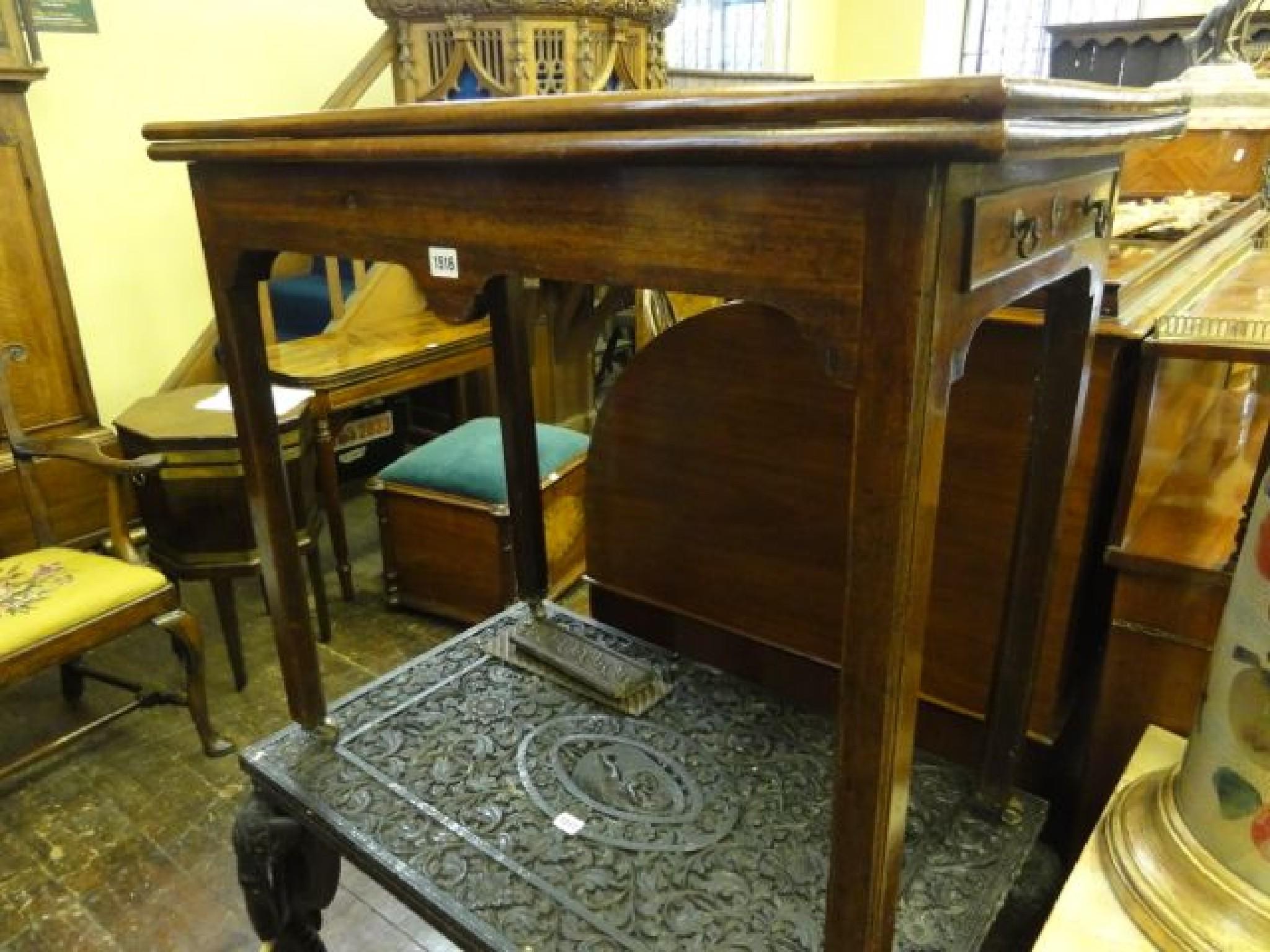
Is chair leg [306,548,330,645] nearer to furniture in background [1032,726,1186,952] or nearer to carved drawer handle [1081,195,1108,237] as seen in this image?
furniture in background [1032,726,1186,952]

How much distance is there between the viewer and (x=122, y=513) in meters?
2.08

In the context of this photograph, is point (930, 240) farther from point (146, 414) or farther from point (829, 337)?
point (146, 414)

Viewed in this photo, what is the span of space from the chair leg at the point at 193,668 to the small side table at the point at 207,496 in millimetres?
258

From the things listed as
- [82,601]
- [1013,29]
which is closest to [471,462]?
[82,601]

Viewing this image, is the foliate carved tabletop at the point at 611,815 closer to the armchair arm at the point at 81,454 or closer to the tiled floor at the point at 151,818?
the tiled floor at the point at 151,818

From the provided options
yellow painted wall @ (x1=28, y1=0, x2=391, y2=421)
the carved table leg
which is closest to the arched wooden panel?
the carved table leg

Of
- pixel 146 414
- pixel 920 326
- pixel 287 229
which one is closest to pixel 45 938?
pixel 146 414

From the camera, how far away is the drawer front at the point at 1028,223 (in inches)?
23.7

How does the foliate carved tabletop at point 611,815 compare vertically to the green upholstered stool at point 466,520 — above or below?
above

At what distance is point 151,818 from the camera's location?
191cm

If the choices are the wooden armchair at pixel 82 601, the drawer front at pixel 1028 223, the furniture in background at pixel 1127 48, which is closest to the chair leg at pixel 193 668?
the wooden armchair at pixel 82 601

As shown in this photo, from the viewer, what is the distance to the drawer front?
1.97ft

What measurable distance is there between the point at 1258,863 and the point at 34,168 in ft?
9.91

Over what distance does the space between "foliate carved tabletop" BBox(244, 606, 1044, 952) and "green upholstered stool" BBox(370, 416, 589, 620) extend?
3.35ft
